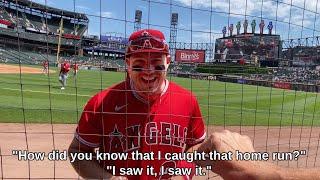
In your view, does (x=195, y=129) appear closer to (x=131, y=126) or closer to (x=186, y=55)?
(x=131, y=126)

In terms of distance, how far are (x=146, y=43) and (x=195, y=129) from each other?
0.70m

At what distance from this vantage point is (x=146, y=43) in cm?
285

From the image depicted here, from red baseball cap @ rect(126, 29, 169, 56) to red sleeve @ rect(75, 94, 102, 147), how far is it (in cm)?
43

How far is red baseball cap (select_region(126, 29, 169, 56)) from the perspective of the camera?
9.35ft

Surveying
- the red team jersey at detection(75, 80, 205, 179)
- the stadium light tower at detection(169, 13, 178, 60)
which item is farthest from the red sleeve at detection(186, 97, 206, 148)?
the stadium light tower at detection(169, 13, 178, 60)

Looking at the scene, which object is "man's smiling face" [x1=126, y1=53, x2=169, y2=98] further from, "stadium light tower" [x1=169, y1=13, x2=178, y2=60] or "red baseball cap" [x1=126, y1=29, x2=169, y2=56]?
"stadium light tower" [x1=169, y1=13, x2=178, y2=60]

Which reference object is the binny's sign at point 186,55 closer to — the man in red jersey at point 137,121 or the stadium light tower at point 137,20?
the stadium light tower at point 137,20

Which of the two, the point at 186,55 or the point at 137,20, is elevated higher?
the point at 137,20

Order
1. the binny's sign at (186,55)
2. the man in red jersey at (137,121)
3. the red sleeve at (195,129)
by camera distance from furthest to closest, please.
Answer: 1. the binny's sign at (186,55)
2. the red sleeve at (195,129)
3. the man in red jersey at (137,121)

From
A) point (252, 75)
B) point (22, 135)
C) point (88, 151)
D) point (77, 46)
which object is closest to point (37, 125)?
point (22, 135)

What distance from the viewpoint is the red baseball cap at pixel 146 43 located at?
2849 millimetres

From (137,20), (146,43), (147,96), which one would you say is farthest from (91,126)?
(137,20)

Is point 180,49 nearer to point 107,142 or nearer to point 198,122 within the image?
point 198,122

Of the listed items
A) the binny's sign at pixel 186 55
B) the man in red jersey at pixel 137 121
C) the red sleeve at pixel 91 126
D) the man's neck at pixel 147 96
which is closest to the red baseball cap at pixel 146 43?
the man in red jersey at pixel 137 121
